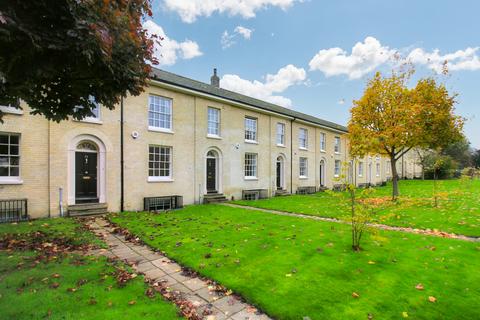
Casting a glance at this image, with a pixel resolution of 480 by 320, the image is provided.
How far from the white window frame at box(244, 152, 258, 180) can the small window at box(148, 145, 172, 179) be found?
6.18 m

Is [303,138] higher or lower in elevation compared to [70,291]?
higher

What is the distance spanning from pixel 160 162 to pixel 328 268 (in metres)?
10.7

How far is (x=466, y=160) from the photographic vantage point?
55812 mm

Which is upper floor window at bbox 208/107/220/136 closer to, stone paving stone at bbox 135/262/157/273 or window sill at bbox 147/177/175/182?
window sill at bbox 147/177/175/182

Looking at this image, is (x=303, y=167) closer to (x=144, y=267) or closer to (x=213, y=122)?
(x=213, y=122)

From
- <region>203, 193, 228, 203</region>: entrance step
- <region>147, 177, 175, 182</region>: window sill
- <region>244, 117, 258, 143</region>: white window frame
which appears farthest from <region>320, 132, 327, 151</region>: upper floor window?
<region>147, 177, 175, 182</region>: window sill

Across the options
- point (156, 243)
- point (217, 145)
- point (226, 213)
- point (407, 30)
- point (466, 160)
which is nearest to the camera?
point (156, 243)

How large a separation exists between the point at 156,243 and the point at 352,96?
16244 millimetres

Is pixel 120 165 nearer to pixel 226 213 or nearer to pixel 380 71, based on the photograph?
pixel 226 213

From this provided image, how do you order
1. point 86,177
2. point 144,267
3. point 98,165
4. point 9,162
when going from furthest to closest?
point 98,165 < point 86,177 < point 9,162 < point 144,267

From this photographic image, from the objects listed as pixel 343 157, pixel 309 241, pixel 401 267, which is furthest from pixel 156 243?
pixel 343 157

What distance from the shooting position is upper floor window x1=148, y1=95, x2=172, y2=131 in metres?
13.1

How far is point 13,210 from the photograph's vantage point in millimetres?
9312

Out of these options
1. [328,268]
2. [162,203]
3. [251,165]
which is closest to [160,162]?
[162,203]
